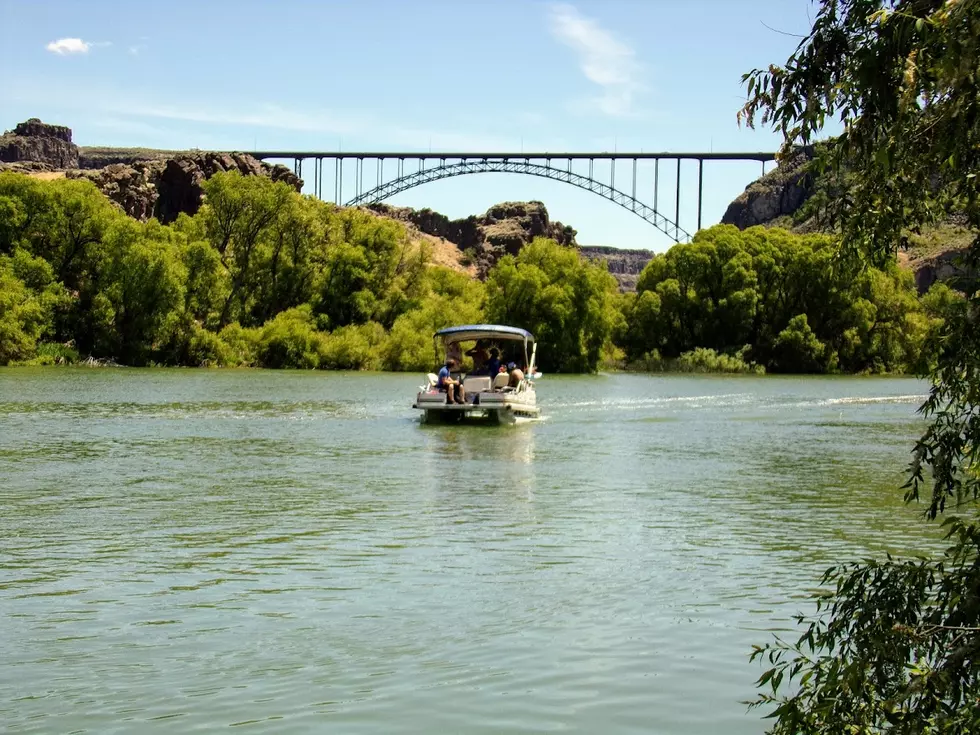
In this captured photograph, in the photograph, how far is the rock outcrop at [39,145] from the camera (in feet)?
556

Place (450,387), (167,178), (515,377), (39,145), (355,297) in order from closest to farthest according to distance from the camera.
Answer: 1. (450,387)
2. (515,377)
3. (355,297)
4. (167,178)
5. (39,145)

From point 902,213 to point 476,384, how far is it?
32.3m

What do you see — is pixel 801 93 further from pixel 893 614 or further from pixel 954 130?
pixel 893 614

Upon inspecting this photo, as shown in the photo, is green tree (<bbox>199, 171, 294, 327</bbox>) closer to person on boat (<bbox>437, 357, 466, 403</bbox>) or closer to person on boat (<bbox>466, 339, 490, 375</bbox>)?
person on boat (<bbox>466, 339, 490, 375</bbox>)

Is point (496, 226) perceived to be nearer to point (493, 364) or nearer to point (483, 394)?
point (493, 364)

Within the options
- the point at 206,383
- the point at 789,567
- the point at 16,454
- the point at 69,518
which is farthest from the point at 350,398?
the point at 789,567

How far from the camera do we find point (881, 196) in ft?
21.9

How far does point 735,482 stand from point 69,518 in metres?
12.2

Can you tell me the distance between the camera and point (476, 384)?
128 feet

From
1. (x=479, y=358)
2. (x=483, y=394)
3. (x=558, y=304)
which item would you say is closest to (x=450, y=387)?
(x=483, y=394)

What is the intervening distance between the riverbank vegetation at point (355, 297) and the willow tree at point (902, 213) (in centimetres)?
6331

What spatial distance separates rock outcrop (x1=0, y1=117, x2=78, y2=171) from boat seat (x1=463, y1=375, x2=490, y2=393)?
143382 mm

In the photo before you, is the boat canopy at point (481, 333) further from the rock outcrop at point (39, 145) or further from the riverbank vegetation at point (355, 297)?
the rock outcrop at point (39, 145)

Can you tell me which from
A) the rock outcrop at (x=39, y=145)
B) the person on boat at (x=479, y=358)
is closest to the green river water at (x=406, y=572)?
the person on boat at (x=479, y=358)
